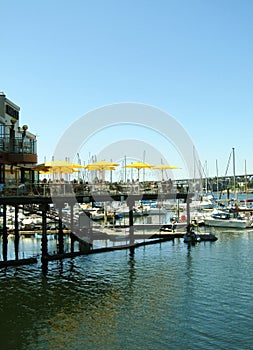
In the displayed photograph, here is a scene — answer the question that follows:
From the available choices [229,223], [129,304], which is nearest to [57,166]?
[129,304]

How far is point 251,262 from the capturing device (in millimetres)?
36312

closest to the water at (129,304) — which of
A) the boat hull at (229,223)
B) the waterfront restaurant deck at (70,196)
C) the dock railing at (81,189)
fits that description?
the waterfront restaurant deck at (70,196)

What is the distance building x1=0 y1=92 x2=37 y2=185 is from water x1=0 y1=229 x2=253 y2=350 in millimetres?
8801

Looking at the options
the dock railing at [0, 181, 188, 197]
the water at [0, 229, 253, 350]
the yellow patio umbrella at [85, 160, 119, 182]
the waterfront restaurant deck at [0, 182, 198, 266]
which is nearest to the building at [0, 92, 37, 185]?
the dock railing at [0, 181, 188, 197]

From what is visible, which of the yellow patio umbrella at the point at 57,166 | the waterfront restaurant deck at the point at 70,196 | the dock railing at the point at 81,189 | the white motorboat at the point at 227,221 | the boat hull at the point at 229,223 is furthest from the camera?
the white motorboat at the point at 227,221

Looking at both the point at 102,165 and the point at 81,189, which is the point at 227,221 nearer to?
the point at 102,165

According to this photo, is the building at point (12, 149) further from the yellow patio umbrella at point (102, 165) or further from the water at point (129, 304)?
the water at point (129, 304)

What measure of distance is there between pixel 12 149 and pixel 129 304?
17630mm

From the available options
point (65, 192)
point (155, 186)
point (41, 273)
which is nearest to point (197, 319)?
point (41, 273)

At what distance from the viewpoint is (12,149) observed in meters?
35.4

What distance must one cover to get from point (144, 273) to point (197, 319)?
10977 millimetres

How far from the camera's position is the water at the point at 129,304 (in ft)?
63.9

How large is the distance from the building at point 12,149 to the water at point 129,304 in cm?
880

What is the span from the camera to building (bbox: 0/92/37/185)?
35000mm
